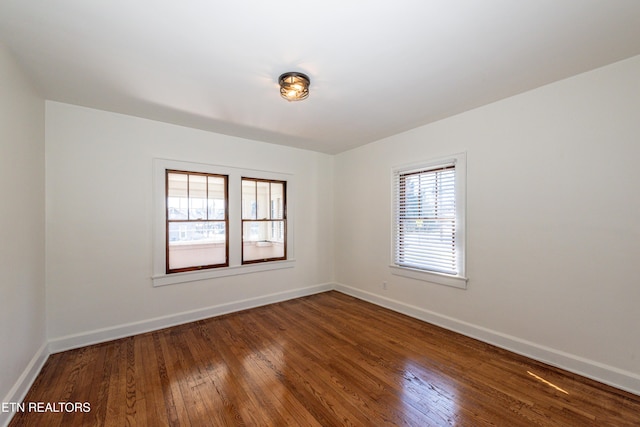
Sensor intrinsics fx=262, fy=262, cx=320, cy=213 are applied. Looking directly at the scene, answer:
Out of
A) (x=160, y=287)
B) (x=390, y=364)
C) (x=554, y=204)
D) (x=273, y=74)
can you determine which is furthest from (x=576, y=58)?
(x=160, y=287)

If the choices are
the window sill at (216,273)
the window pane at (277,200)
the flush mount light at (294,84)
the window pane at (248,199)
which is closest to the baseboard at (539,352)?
the window sill at (216,273)

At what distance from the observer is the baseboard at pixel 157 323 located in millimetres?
2865

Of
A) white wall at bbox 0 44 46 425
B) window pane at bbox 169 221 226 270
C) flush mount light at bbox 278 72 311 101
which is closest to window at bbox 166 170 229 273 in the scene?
window pane at bbox 169 221 226 270

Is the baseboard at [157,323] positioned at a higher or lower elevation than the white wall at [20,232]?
lower

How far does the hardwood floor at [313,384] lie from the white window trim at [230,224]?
746 mm

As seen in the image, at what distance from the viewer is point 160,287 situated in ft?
11.3

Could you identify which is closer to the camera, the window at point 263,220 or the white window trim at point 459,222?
the white window trim at point 459,222

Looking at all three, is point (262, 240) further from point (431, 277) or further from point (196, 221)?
point (431, 277)

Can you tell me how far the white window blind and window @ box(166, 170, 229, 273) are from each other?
2.68m

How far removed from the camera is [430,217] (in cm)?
356

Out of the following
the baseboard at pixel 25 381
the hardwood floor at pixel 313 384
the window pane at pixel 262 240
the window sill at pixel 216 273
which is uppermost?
the window pane at pixel 262 240

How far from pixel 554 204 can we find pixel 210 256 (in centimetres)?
417

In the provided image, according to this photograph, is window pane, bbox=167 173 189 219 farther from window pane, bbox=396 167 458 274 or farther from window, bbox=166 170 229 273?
window pane, bbox=396 167 458 274

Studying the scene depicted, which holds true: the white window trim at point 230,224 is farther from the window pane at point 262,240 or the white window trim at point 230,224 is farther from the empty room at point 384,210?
the window pane at point 262,240
